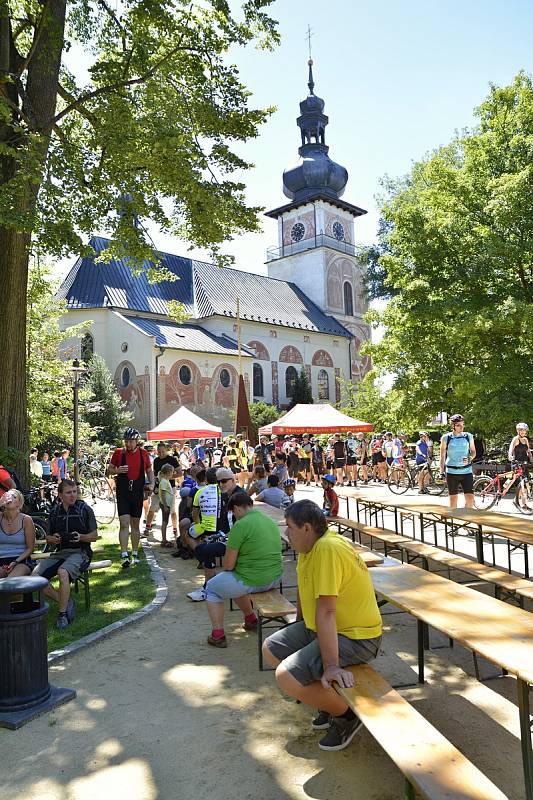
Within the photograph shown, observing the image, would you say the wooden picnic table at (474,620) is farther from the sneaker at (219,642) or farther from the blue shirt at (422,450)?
the blue shirt at (422,450)

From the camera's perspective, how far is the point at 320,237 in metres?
56.1

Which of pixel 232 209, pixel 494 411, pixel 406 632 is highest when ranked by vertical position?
pixel 232 209

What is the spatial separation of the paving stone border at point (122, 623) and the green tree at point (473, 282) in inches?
463

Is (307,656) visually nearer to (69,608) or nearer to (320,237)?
(69,608)

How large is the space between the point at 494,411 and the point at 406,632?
40.8 feet

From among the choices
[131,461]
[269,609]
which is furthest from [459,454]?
[269,609]

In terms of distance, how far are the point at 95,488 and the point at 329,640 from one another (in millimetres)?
17479

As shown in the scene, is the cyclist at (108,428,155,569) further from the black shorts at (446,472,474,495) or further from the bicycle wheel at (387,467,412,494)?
the bicycle wheel at (387,467,412,494)

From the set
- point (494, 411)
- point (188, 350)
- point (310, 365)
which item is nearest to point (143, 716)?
point (494, 411)

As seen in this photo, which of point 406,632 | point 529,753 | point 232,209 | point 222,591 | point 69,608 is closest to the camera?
point 529,753

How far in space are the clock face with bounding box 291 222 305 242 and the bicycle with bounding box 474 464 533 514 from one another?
156 feet

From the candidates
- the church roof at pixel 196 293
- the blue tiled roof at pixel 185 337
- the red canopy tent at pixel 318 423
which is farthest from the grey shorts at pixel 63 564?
the blue tiled roof at pixel 185 337

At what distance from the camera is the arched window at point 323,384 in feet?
173

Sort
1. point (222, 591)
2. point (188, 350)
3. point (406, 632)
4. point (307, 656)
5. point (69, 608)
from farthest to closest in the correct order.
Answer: point (188, 350) < point (69, 608) < point (406, 632) < point (222, 591) < point (307, 656)
